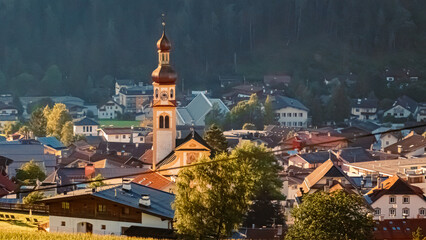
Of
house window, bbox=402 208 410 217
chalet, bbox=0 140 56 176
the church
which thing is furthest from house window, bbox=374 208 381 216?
chalet, bbox=0 140 56 176

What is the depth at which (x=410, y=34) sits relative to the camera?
8881 cm

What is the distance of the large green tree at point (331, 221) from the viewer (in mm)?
19547

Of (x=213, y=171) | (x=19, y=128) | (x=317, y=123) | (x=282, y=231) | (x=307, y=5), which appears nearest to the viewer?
(x=213, y=171)

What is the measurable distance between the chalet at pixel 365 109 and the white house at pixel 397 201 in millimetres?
36185

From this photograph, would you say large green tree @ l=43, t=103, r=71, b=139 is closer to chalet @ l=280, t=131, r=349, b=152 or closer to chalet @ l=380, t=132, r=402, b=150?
chalet @ l=280, t=131, r=349, b=152

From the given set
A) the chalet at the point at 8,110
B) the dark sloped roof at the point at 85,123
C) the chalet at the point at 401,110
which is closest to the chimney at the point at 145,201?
the dark sloped roof at the point at 85,123

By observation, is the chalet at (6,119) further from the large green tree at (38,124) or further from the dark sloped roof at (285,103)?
the dark sloped roof at (285,103)

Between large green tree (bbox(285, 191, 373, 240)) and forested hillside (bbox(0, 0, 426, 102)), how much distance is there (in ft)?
188

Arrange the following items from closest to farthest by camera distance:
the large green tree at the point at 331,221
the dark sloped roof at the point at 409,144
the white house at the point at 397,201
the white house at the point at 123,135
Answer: the large green tree at the point at 331,221, the white house at the point at 397,201, the dark sloped roof at the point at 409,144, the white house at the point at 123,135

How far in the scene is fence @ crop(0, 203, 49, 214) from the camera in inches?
950

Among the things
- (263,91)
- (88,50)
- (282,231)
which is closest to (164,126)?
(282,231)

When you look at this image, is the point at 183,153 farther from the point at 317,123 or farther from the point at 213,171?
the point at 317,123

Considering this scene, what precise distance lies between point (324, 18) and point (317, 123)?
104 ft

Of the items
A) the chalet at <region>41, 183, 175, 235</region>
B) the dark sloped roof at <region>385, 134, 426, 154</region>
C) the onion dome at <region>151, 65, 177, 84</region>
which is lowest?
the chalet at <region>41, 183, 175, 235</region>
